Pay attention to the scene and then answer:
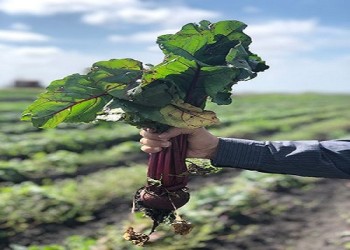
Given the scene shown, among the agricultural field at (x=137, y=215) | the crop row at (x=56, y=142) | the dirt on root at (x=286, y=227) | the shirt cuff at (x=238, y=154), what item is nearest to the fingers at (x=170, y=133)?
the shirt cuff at (x=238, y=154)

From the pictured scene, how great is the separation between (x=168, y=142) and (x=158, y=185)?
19 centimetres

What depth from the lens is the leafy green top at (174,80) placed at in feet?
7.36

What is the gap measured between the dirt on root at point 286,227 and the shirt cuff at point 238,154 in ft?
7.08

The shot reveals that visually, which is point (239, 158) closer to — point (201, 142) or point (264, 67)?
point (201, 142)

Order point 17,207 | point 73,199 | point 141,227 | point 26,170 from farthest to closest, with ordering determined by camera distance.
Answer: point 26,170 → point 73,199 → point 17,207 → point 141,227

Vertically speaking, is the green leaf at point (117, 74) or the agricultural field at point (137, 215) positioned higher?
the green leaf at point (117, 74)

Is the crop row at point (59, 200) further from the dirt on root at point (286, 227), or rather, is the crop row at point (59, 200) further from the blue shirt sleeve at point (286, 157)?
the blue shirt sleeve at point (286, 157)

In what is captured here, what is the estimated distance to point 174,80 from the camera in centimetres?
231

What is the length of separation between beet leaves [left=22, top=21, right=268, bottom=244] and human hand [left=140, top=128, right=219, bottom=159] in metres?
0.04

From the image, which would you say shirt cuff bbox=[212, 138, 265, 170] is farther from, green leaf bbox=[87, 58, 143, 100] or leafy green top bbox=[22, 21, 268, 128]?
green leaf bbox=[87, 58, 143, 100]

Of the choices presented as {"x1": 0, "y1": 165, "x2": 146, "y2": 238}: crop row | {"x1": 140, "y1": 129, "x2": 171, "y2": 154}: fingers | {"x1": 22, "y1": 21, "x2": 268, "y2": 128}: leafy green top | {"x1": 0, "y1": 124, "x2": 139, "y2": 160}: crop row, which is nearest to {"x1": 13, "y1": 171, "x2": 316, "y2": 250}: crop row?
{"x1": 0, "y1": 165, "x2": 146, "y2": 238}: crop row

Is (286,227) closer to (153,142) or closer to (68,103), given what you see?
(153,142)

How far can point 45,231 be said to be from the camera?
5.07m

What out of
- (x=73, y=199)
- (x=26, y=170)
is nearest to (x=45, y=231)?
(x=73, y=199)
